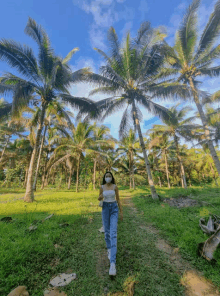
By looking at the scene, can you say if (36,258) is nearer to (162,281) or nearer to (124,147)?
(162,281)

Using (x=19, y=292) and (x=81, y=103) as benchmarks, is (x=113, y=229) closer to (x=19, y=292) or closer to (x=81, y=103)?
(x=19, y=292)

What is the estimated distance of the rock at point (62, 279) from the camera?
2.12 meters

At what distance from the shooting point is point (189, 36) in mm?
8930

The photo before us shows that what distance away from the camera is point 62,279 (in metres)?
2.23

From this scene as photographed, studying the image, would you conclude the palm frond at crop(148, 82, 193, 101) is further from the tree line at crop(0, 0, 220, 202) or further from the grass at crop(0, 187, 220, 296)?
the grass at crop(0, 187, 220, 296)

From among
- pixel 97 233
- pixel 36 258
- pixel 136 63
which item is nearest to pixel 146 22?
pixel 136 63

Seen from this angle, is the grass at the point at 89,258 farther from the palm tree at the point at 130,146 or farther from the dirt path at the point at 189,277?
the palm tree at the point at 130,146

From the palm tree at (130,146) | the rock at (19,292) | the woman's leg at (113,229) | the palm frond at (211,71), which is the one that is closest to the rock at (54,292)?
the rock at (19,292)

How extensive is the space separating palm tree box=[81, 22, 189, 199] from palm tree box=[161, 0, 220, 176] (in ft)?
2.97

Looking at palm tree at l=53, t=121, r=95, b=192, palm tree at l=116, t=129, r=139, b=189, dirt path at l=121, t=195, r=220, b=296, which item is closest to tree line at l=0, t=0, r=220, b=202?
palm tree at l=53, t=121, r=95, b=192

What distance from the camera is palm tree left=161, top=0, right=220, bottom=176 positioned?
8.40 meters

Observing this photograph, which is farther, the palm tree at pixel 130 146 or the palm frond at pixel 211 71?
the palm tree at pixel 130 146

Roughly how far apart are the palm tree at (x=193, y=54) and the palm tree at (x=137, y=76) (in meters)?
0.91

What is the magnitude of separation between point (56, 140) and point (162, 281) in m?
17.9
